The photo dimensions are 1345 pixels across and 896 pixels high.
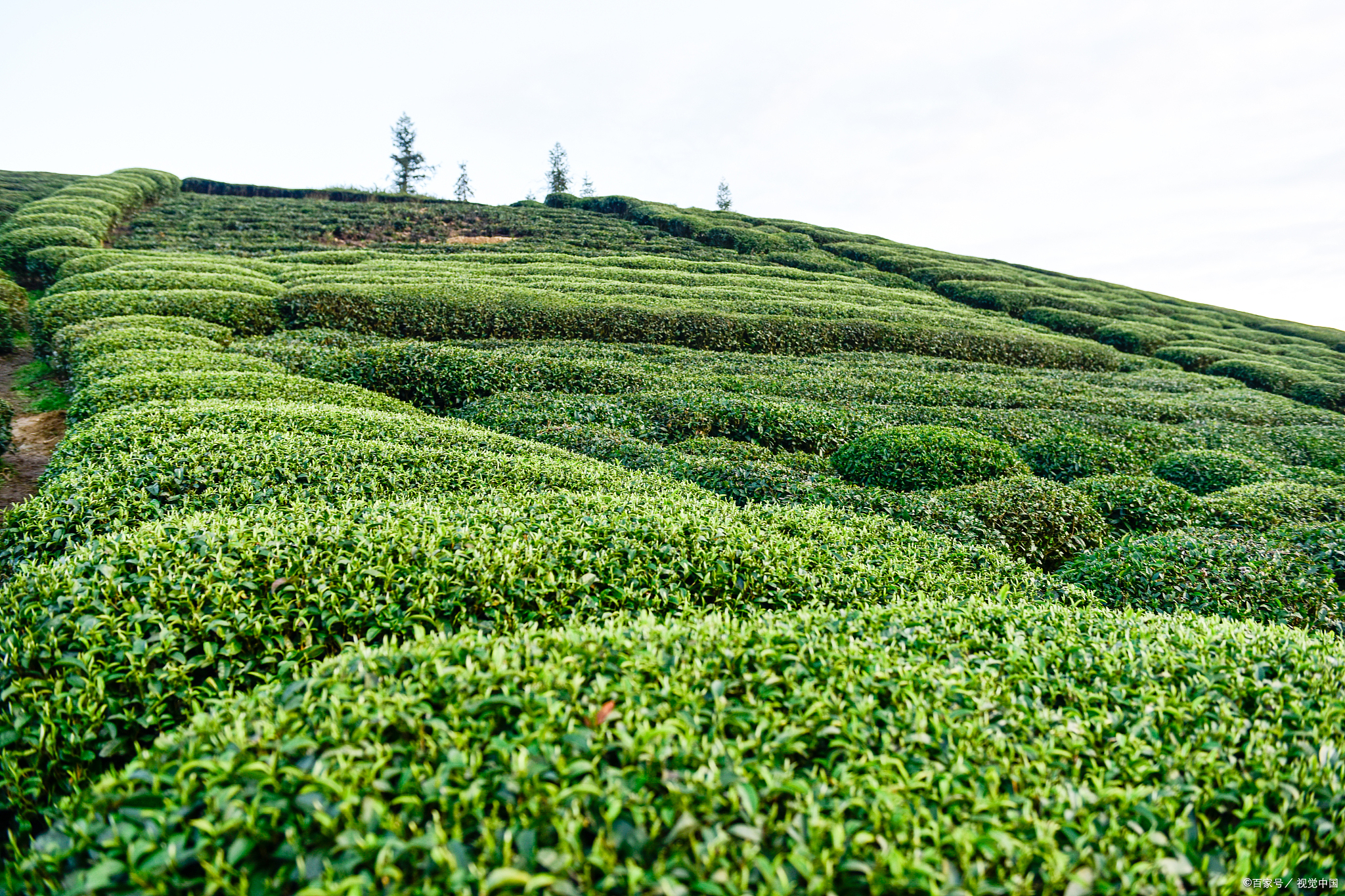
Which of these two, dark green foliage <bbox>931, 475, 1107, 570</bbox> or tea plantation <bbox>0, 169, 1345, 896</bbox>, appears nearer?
tea plantation <bbox>0, 169, 1345, 896</bbox>

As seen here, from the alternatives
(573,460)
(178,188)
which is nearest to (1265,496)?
(573,460)

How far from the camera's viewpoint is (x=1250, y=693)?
14.4 feet

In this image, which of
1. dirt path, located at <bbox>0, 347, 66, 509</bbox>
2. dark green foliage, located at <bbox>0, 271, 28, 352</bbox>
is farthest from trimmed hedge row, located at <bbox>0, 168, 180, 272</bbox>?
Result: dirt path, located at <bbox>0, 347, 66, 509</bbox>

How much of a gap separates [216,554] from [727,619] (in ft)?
12.9

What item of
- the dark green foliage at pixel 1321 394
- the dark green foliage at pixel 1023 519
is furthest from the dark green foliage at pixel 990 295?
the dark green foliage at pixel 1023 519

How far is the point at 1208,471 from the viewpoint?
13.6 metres

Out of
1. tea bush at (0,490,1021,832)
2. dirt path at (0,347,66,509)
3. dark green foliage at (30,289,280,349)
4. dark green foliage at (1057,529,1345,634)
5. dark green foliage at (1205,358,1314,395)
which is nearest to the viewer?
tea bush at (0,490,1021,832)

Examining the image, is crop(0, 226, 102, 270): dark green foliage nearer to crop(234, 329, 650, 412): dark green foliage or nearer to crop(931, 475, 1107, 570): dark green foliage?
crop(234, 329, 650, 412): dark green foliage

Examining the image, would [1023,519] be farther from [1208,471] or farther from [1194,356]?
[1194,356]

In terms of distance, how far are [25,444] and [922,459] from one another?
16.9m

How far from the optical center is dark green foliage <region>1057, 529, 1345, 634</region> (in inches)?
332

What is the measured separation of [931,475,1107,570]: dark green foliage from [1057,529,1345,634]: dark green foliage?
28.3 inches

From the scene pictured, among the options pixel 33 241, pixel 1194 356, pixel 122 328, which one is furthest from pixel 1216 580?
pixel 33 241

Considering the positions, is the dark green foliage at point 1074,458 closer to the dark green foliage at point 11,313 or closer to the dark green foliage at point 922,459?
the dark green foliage at point 922,459
